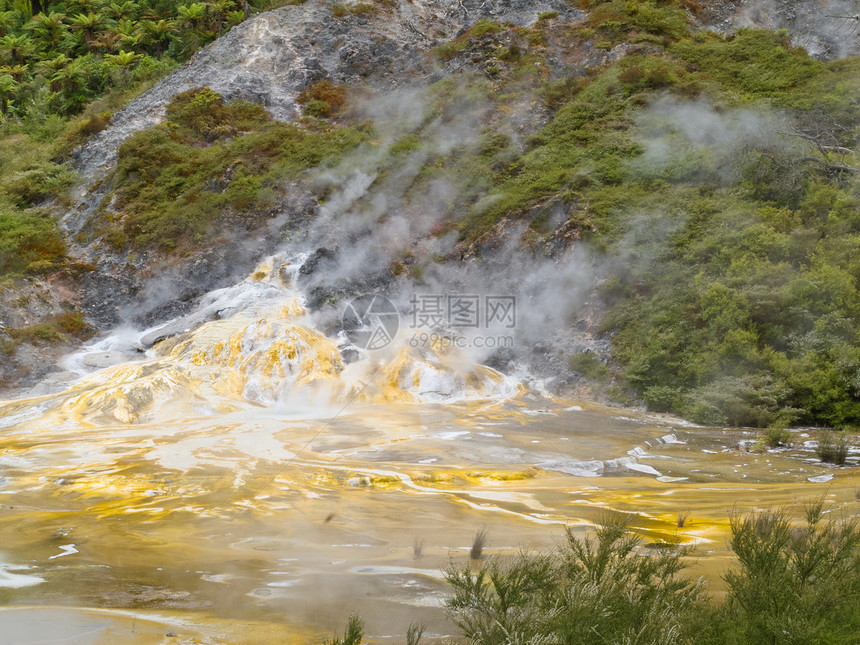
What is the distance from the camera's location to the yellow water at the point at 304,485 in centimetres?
474

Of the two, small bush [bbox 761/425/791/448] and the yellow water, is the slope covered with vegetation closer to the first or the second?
the yellow water

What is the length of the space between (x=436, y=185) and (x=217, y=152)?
825 cm

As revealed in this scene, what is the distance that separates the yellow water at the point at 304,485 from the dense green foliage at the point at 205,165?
Answer: 22.7ft

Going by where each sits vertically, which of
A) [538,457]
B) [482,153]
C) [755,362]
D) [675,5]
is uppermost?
[675,5]

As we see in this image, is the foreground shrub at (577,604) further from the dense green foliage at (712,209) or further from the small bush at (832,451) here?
the dense green foliage at (712,209)

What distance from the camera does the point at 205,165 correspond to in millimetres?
22938

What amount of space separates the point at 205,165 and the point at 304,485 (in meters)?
17.9

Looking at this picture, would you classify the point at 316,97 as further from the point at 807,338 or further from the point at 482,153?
the point at 807,338

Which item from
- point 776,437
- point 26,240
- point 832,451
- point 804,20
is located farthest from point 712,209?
point 26,240

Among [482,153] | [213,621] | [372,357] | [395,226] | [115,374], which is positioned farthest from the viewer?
[482,153]

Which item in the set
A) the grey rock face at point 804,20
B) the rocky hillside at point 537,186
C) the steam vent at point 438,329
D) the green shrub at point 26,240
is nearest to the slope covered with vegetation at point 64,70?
the green shrub at point 26,240

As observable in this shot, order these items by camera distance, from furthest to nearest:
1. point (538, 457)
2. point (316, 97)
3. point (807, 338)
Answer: point (316, 97)
point (807, 338)
point (538, 457)

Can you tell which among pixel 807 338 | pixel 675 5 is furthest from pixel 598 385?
pixel 675 5

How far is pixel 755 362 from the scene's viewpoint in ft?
39.7
